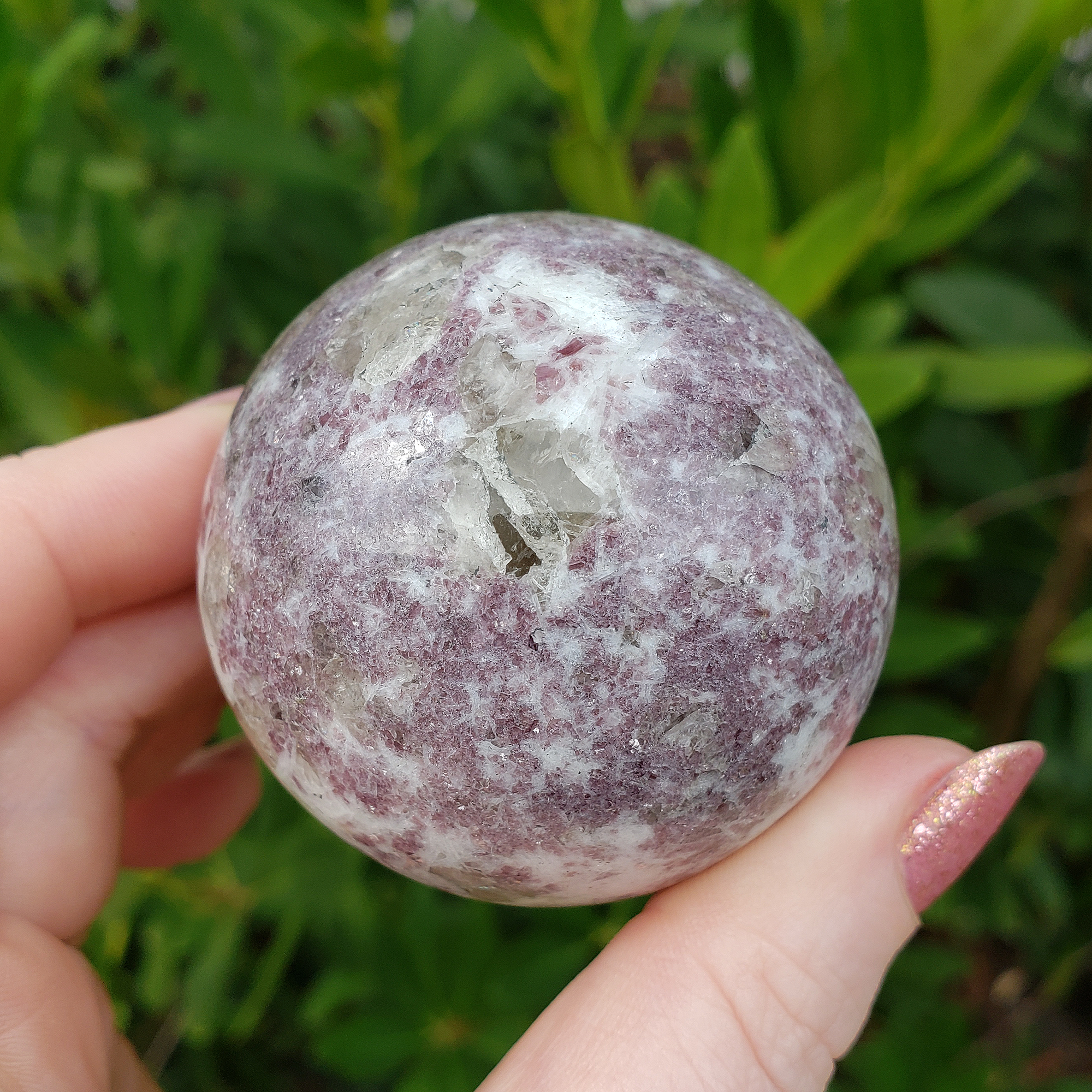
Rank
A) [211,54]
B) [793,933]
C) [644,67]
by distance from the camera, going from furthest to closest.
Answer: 1. [211,54]
2. [644,67]
3. [793,933]

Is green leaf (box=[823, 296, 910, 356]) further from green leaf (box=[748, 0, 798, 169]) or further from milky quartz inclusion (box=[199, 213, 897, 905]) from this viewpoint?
milky quartz inclusion (box=[199, 213, 897, 905])

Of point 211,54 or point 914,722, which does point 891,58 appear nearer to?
point 914,722

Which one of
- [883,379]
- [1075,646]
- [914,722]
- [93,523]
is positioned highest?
[883,379]

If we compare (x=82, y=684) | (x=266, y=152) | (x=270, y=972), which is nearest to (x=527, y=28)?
(x=266, y=152)

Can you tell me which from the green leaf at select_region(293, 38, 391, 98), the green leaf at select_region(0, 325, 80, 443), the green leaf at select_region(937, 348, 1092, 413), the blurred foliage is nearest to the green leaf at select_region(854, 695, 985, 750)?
the blurred foliage

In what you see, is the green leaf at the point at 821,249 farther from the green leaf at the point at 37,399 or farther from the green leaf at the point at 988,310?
the green leaf at the point at 37,399

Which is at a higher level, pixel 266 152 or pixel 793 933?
pixel 266 152
